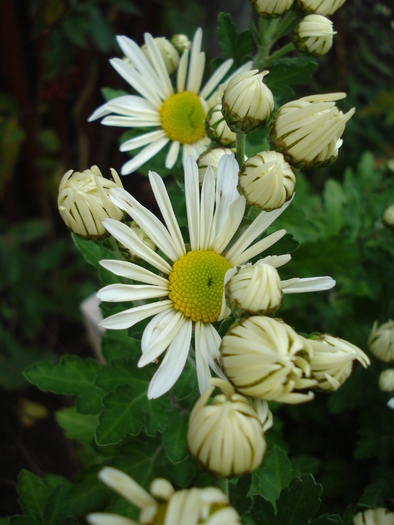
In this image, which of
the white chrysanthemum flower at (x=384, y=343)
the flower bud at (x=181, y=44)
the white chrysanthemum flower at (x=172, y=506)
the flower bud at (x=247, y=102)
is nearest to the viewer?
the white chrysanthemum flower at (x=172, y=506)

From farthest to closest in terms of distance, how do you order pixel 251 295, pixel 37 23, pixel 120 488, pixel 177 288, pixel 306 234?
pixel 37 23 < pixel 306 234 < pixel 177 288 < pixel 251 295 < pixel 120 488

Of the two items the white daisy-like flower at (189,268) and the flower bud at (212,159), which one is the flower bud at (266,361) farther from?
the flower bud at (212,159)

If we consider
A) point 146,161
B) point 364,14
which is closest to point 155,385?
point 146,161

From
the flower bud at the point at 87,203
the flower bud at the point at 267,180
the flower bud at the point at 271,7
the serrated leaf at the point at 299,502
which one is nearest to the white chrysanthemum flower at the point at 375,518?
the serrated leaf at the point at 299,502

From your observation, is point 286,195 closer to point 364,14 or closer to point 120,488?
point 120,488

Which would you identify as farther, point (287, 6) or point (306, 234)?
point (306, 234)

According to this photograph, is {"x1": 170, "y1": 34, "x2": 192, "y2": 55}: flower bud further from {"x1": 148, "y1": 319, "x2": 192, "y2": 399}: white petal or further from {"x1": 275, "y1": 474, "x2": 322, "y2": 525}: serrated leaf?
{"x1": 275, "y1": 474, "x2": 322, "y2": 525}: serrated leaf
